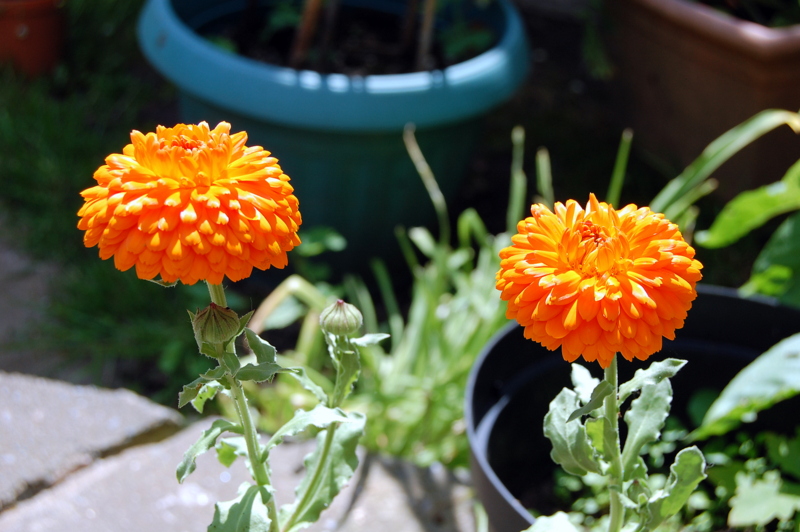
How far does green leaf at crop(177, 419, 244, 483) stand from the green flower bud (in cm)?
12

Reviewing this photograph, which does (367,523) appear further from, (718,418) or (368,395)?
(718,418)

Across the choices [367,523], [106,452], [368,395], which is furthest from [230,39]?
[367,523]

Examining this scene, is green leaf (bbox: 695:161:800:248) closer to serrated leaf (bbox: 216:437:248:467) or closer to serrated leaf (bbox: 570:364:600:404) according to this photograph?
serrated leaf (bbox: 570:364:600:404)

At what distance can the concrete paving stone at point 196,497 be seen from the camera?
1.17 metres

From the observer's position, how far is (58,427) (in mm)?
1313

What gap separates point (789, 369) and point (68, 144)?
208 centimetres

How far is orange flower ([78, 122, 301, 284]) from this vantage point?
563mm

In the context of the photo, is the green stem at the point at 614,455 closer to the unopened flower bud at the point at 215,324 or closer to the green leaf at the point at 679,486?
the green leaf at the point at 679,486

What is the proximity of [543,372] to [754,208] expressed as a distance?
534 millimetres

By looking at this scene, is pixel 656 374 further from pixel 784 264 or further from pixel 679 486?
pixel 784 264

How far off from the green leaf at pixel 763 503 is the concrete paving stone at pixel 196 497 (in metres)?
0.43

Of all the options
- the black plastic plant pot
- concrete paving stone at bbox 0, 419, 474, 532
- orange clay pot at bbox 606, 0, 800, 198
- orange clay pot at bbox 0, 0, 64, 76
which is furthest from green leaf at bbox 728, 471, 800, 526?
orange clay pot at bbox 0, 0, 64, 76

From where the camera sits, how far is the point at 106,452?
1.30 meters

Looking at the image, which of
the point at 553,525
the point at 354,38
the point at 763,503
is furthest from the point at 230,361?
the point at 354,38
